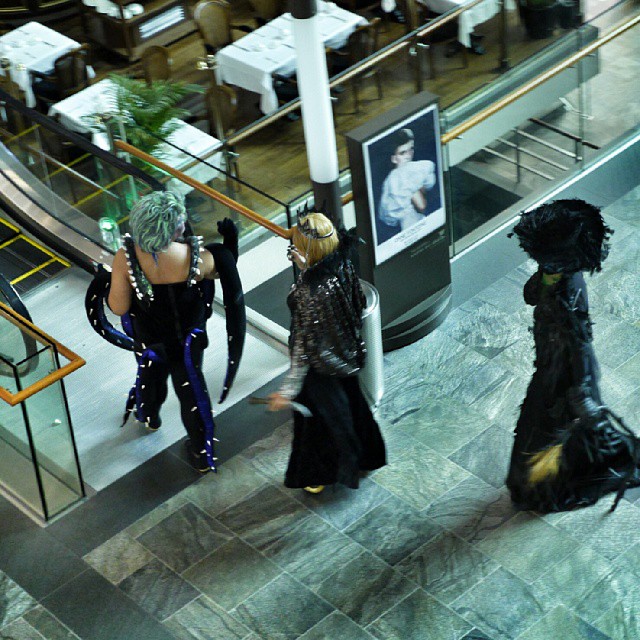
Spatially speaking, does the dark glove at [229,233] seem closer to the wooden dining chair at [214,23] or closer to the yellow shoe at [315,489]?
the yellow shoe at [315,489]

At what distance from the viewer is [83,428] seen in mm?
7301

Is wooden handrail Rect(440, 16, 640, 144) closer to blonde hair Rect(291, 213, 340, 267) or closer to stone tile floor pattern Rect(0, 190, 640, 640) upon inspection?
stone tile floor pattern Rect(0, 190, 640, 640)

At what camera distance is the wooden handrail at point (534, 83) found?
768 cm

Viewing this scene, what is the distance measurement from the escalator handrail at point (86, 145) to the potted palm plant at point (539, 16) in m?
2.95

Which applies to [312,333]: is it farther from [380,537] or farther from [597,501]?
[597,501]

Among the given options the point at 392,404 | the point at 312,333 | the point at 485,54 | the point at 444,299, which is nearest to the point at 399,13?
the point at 485,54

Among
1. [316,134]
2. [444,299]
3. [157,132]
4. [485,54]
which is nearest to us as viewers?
[316,134]

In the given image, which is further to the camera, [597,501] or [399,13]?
[399,13]

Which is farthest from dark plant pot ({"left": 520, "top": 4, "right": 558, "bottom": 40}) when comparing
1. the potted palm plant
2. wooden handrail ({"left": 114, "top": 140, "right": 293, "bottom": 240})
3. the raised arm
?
the raised arm

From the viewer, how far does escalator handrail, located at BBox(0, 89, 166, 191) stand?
7.79 metres

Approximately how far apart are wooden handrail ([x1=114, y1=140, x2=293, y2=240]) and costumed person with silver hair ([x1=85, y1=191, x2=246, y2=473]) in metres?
0.56

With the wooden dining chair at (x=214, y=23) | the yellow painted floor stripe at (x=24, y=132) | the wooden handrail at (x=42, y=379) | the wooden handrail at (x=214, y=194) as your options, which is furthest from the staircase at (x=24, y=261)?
the wooden dining chair at (x=214, y=23)

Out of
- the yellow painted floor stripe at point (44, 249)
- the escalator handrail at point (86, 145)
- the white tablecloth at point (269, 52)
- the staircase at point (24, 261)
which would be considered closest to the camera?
the escalator handrail at point (86, 145)

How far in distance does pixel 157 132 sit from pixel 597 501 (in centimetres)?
470
